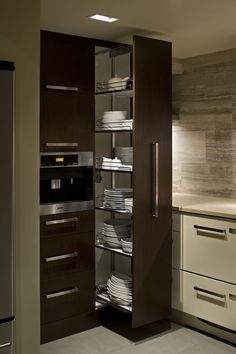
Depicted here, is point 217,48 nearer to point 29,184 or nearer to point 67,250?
point 67,250

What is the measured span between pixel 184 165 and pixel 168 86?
1.12 m

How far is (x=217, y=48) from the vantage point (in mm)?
3873

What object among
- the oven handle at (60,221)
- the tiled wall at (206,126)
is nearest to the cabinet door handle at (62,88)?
the oven handle at (60,221)

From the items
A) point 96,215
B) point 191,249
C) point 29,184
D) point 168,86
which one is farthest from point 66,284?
point 168,86

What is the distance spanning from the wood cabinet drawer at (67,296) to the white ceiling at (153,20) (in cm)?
179

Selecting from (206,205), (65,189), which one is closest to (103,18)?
(65,189)

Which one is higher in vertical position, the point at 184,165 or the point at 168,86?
the point at 168,86

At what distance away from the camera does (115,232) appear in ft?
11.8

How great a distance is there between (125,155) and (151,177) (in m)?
0.30

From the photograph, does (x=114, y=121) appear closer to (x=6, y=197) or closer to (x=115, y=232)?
(x=115, y=232)

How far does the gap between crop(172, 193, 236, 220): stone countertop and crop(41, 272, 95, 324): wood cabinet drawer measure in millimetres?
902

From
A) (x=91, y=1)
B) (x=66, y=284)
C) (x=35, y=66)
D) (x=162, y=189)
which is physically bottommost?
(x=66, y=284)

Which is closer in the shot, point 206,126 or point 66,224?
point 66,224

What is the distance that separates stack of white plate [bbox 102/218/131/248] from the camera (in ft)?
11.8
